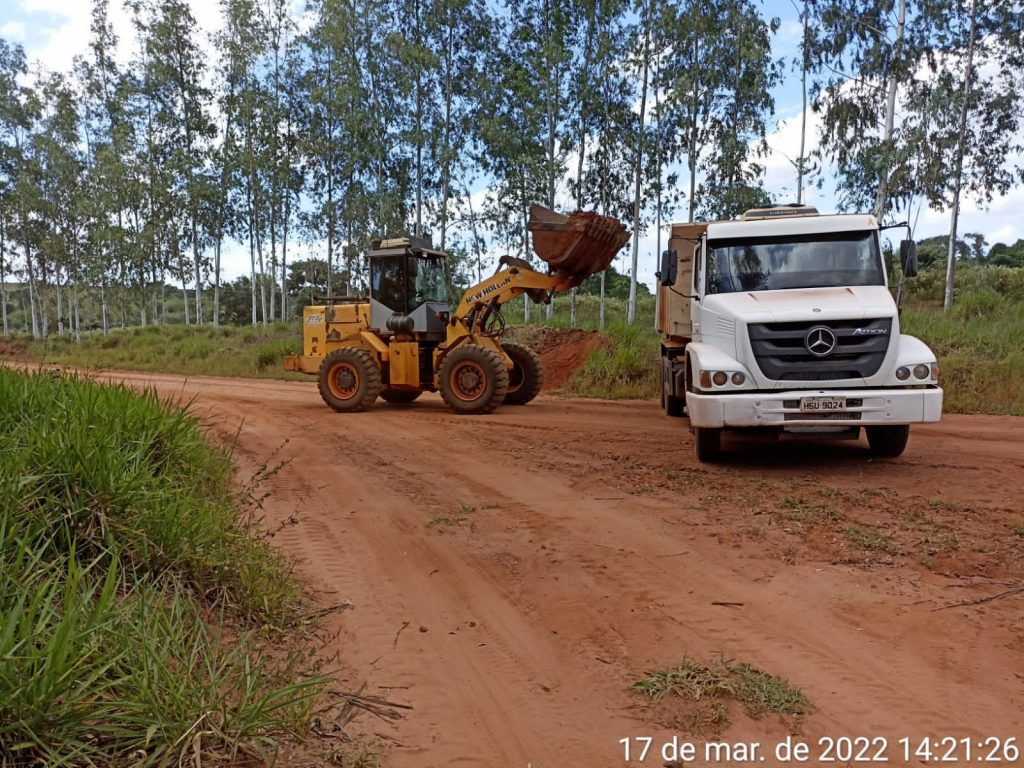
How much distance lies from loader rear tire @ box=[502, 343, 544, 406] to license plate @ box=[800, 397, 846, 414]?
6.64 meters

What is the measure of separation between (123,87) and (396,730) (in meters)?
38.5

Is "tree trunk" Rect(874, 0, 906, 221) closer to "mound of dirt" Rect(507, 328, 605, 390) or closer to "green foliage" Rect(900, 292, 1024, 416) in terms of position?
"green foliage" Rect(900, 292, 1024, 416)

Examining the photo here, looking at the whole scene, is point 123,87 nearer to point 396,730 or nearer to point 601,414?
point 601,414

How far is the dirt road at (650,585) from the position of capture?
2.97 m

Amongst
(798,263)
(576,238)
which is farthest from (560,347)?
(798,263)

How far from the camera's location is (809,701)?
306cm

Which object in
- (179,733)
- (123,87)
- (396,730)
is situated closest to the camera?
(179,733)

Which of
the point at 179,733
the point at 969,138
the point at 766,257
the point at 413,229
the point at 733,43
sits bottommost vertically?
the point at 179,733

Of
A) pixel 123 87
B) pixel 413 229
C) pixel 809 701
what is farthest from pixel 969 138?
pixel 123 87

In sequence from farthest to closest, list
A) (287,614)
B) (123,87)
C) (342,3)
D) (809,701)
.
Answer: (123,87) → (342,3) → (287,614) → (809,701)

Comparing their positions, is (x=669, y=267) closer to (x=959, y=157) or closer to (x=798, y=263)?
(x=798, y=263)

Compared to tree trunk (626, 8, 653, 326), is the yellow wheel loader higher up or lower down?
lower down

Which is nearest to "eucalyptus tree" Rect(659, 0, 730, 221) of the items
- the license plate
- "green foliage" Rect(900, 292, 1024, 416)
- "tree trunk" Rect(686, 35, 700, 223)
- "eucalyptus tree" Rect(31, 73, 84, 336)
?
"tree trunk" Rect(686, 35, 700, 223)

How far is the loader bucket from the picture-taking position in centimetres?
1121
